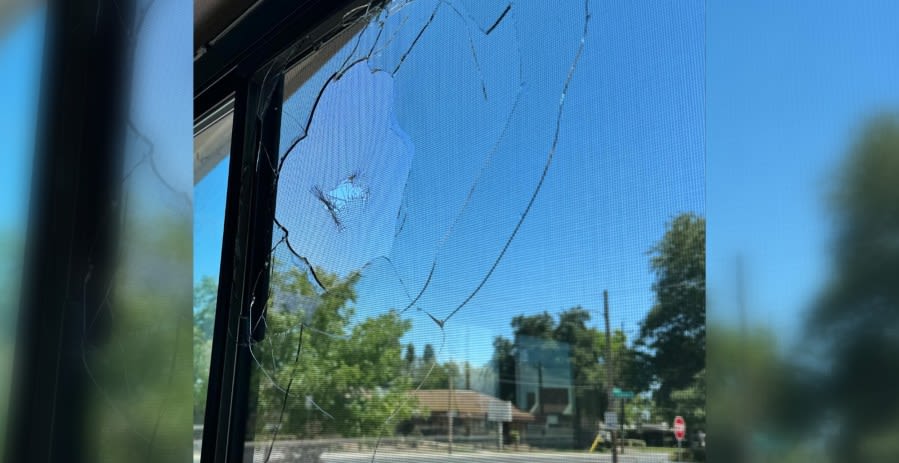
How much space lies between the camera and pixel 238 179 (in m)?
1.62

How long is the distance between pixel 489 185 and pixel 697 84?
34 centimetres

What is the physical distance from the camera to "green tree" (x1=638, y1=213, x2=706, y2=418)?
26.5 inches
